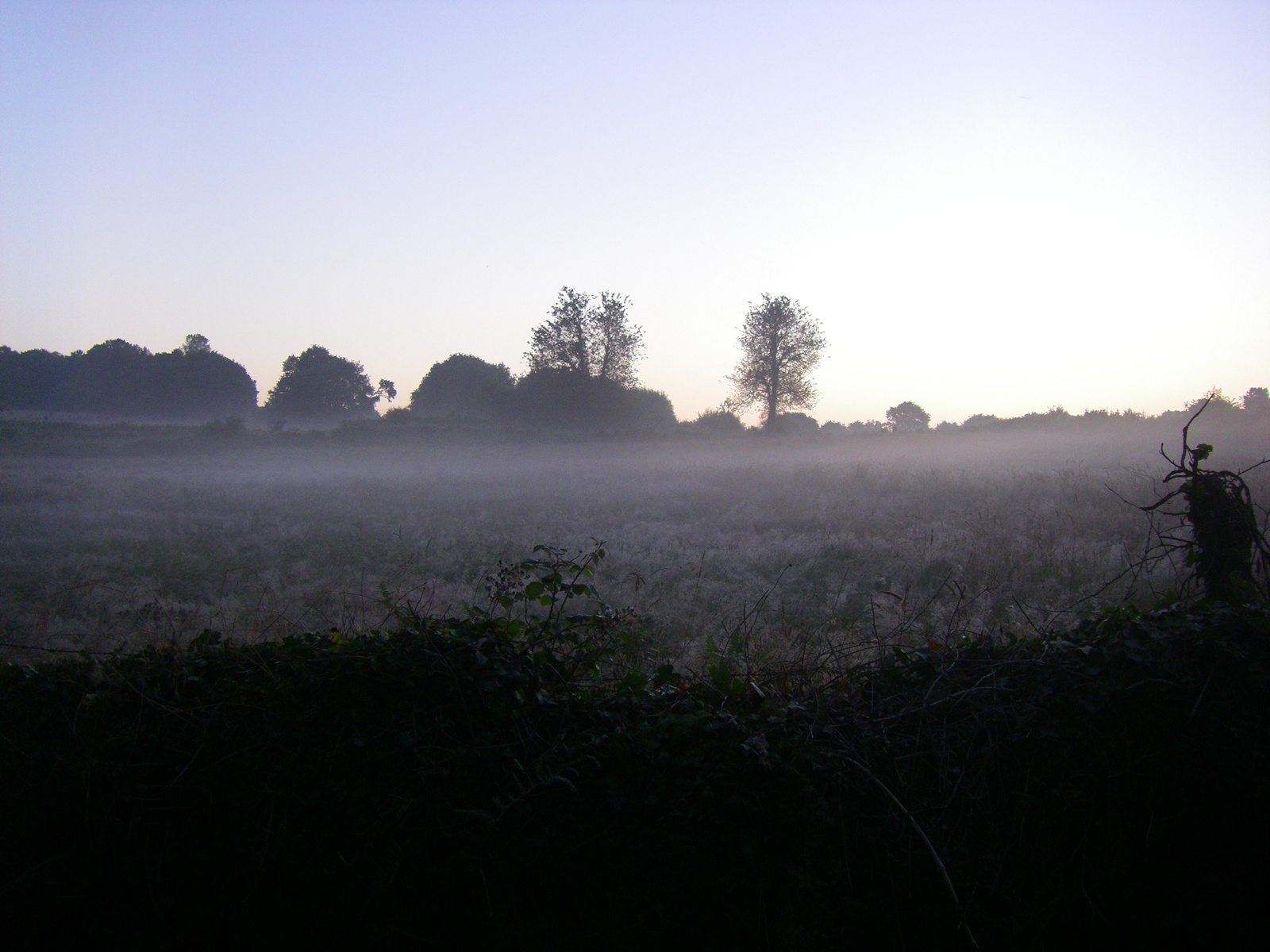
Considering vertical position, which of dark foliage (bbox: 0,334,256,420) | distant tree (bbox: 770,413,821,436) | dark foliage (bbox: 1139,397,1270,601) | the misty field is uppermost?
dark foliage (bbox: 0,334,256,420)

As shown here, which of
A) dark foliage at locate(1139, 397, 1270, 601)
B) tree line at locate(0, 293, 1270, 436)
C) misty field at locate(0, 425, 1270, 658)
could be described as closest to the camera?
dark foliage at locate(1139, 397, 1270, 601)

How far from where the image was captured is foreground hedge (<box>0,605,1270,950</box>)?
2.22 metres

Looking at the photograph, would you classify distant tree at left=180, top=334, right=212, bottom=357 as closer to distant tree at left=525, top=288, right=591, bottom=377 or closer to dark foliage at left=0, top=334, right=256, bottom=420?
dark foliage at left=0, top=334, right=256, bottom=420

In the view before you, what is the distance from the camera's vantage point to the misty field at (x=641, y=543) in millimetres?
5539

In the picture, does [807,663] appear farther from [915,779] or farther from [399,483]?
[399,483]

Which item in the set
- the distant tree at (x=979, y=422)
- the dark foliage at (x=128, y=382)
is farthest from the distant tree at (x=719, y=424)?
the dark foliage at (x=128, y=382)

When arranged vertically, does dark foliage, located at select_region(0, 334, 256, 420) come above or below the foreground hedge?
above

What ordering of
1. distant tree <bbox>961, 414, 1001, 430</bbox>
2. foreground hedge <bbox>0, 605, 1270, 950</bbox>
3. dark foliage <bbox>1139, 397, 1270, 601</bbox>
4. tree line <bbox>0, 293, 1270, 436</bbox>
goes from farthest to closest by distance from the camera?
tree line <bbox>0, 293, 1270, 436</bbox>, distant tree <bbox>961, 414, 1001, 430</bbox>, dark foliage <bbox>1139, 397, 1270, 601</bbox>, foreground hedge <bbox>0, 605, 1270, 950</bbox>

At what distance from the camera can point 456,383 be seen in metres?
49.7

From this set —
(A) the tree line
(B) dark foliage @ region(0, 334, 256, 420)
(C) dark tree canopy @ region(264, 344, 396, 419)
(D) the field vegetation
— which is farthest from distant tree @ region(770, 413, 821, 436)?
(B) dark foliage @ region(0, 334, 256, 420)

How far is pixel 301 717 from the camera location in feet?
→ 8.18

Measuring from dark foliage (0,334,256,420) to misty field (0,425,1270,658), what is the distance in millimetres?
22071

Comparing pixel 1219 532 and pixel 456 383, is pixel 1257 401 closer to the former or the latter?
pixel 1219 532

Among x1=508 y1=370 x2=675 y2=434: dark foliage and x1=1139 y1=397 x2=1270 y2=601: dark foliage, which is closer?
x1=1139 y1=397 x2=1270 y2=601: dark foliage
